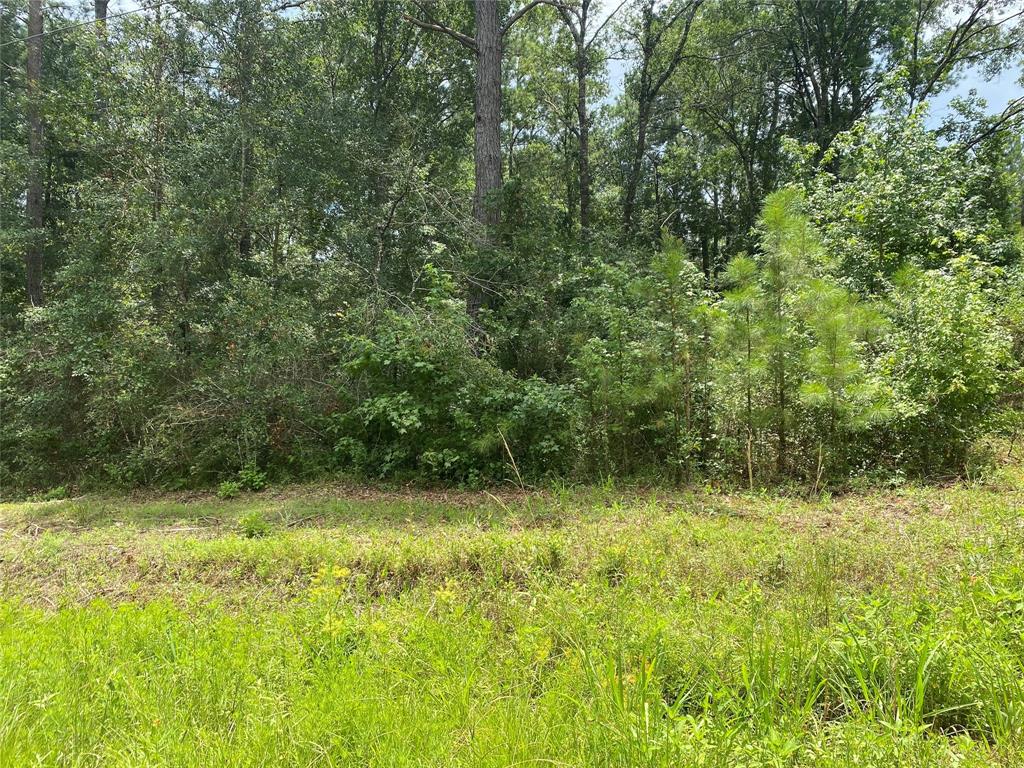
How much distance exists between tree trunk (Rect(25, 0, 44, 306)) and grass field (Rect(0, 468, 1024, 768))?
10.3 metres

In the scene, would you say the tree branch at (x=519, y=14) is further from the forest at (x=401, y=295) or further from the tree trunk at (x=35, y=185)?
the tree trunk at (x=35, y=185)

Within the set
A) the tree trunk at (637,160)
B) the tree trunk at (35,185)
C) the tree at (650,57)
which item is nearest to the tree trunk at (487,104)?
the tree at (650,57)

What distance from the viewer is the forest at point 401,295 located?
245 inches

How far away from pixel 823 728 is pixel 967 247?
406 inches

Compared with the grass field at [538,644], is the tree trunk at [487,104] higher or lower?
higher

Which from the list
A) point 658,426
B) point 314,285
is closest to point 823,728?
point 658,426

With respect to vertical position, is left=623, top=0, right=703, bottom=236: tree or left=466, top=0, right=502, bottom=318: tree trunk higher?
left=623, top=0, right=703, bottom=236: tree

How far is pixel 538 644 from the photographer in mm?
2811

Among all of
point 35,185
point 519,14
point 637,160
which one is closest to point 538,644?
point 519,14

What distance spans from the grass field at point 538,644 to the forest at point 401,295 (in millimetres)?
1816

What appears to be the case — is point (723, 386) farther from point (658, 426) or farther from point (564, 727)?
point (564, 727)

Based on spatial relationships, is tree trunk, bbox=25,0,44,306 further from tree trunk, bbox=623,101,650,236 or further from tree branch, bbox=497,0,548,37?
tree trunk, bbox=623,101,650,236

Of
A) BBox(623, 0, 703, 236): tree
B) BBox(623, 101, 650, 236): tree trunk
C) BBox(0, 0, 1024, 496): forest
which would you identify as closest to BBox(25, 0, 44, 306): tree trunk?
BBox(0, 0, 1024, 496): forest

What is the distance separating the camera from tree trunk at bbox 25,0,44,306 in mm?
11633
